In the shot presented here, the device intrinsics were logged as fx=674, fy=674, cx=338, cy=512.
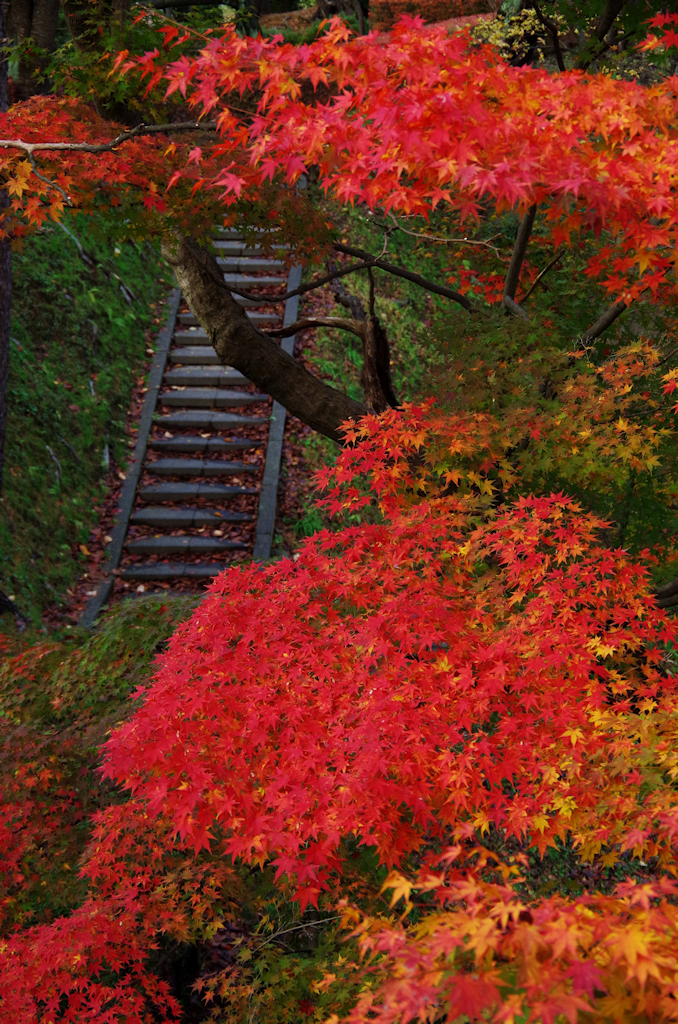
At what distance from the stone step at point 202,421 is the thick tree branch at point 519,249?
15.3ft

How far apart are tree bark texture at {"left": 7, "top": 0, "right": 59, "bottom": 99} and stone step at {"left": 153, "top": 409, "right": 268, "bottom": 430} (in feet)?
19.9

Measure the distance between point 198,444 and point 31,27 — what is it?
7861 millimetres

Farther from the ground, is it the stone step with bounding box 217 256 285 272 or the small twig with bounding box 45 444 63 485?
the stone step with bounding box 217 256 285 272

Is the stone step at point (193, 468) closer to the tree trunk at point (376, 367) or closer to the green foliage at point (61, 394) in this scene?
the green foliage at point (61, 394)

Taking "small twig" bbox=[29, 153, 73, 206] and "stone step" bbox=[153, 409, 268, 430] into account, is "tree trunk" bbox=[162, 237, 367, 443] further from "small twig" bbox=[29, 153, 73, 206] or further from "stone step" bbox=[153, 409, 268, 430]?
"stone step" bbox=[153, 409, 268, 430]

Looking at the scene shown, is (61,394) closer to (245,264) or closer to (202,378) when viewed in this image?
(202,378)

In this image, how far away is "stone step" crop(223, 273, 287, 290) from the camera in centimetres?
1112

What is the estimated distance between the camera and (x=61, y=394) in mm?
8656

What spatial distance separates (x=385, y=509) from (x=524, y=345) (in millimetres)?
1730

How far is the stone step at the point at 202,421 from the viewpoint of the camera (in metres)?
9.49

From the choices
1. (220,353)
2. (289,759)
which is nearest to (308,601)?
(289,759)

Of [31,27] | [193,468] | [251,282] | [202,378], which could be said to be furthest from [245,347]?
[31,27]

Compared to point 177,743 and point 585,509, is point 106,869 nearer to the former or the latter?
point 177,743

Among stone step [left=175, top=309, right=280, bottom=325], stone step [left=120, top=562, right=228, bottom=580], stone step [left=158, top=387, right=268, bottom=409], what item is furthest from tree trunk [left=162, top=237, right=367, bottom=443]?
stone step [left=175, top=309, right=280, bottom=325]
